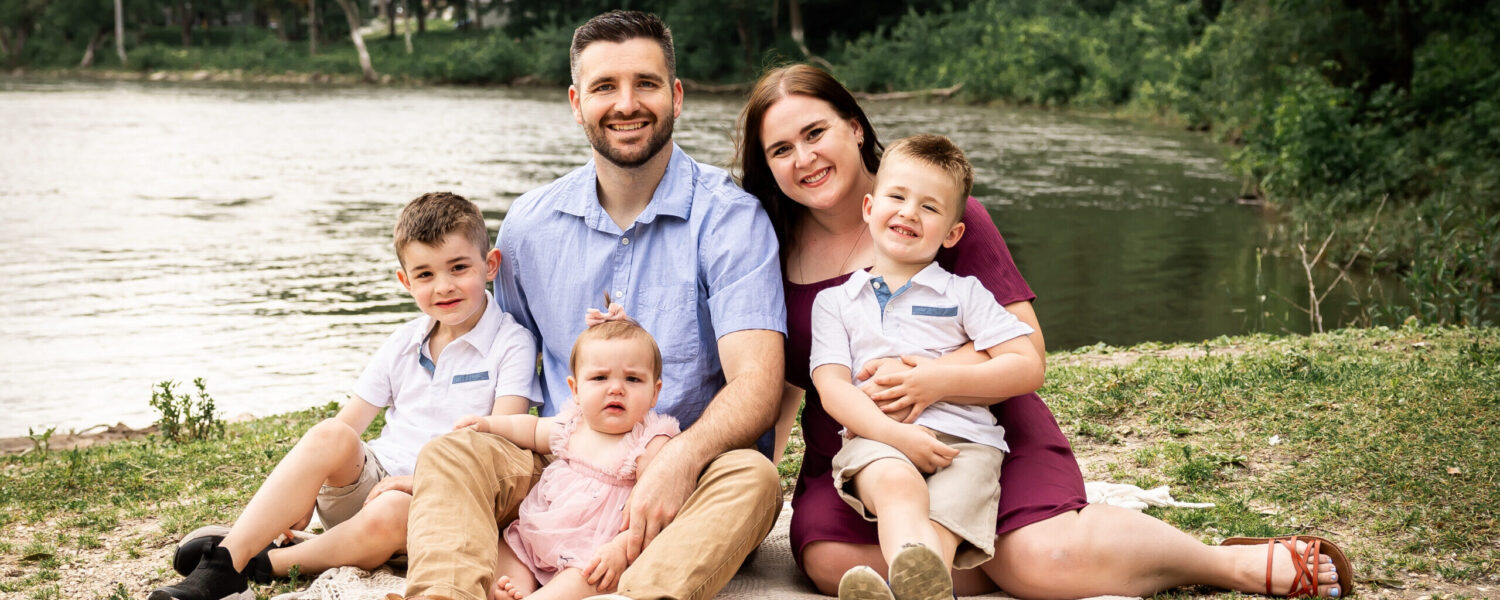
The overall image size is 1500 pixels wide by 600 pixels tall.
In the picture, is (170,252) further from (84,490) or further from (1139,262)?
(1139,262)

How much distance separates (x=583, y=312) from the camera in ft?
12.7

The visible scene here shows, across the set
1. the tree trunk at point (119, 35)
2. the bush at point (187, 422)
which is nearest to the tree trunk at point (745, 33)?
the tree trunk at point (119, 35)

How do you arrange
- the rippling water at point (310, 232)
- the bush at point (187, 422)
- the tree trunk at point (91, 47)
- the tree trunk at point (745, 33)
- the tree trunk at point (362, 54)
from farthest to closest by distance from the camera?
the tree trunk at point (91, 47)
the tree trunk at point (362, 54)
the tree trunk at point (745, 33)
the rippling water at point (310, 232)
the bush at point (187, 422)

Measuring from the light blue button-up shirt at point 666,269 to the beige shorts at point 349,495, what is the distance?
0.55 metres

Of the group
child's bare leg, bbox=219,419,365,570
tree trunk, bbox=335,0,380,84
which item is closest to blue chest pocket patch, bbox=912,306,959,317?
Result: child's bare leg, bbox=219,419,365,570

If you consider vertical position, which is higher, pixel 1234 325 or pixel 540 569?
pixel 540 569

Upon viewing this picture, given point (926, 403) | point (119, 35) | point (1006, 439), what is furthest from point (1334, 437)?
point (119, 35)

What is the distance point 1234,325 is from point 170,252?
1082cm

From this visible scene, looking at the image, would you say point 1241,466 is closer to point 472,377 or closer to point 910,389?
point 910,389

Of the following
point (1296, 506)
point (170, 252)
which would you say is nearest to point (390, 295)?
point (170, 252)

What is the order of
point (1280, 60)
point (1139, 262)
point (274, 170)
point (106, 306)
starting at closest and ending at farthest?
point (106, 306), point (1139, 262), point (1280, 60), point (274, 170)

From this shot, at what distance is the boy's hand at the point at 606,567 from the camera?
3.25 meters

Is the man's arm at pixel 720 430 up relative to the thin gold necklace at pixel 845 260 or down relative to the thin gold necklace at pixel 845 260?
down

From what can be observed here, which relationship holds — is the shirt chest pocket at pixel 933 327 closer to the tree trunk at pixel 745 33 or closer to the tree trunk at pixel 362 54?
the tree trunk at pixel 745 33
